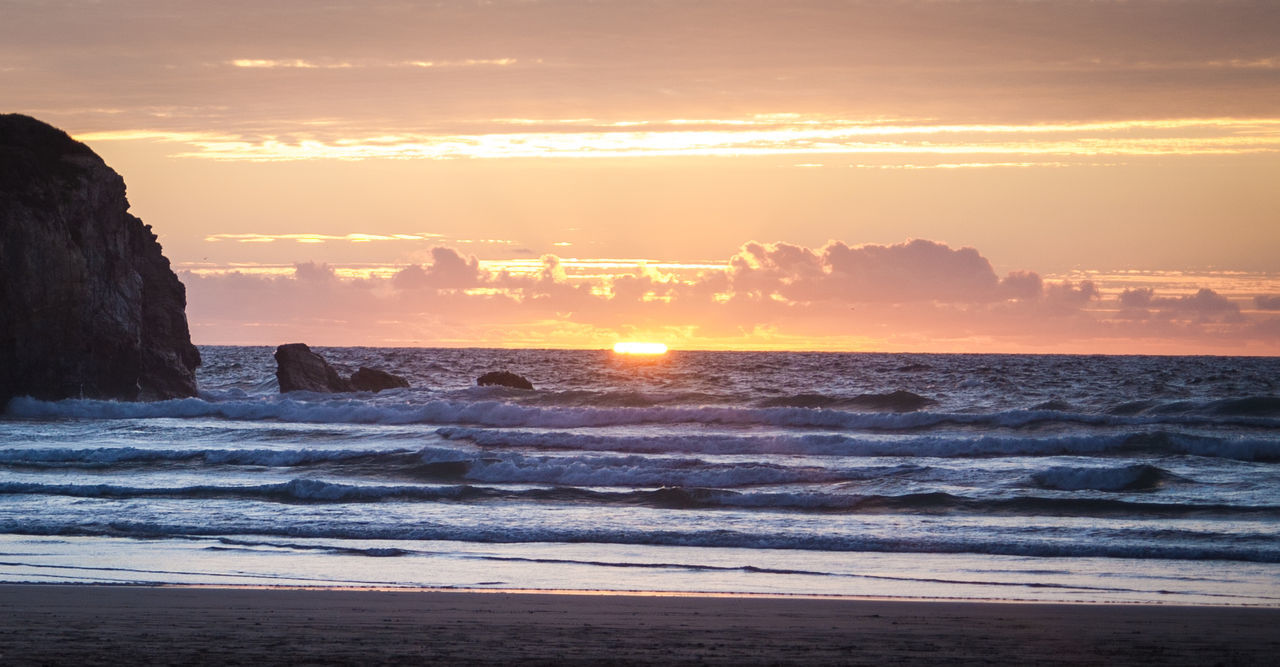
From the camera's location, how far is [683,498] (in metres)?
19.6

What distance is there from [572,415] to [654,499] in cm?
1653

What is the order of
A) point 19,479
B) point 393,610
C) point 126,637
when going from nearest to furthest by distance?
point 126,637
point 393,610
point 19,479

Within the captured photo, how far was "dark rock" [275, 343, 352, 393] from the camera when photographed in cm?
4603

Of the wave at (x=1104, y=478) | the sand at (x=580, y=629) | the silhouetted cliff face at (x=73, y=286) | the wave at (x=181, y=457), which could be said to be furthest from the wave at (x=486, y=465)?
the sand at (x=580, y=629)

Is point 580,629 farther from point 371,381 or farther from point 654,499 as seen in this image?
point 371,381

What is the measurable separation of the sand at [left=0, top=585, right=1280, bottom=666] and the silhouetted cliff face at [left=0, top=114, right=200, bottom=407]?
27719 millimetres

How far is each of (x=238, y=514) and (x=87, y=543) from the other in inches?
114

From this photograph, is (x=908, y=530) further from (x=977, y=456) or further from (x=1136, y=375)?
(x=1136, y=375)

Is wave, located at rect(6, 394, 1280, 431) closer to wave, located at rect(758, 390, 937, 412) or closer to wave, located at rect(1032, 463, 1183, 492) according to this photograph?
wave, located at rect(758, 390, 937, 412)

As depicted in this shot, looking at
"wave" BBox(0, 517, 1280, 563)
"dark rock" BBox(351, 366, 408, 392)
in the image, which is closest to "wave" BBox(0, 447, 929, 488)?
"wave" BBox(0, 517, 1280, 563)

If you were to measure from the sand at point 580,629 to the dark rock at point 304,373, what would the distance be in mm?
35486

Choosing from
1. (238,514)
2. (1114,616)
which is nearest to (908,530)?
(1114,616)

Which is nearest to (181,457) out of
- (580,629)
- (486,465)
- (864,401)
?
(486,465)

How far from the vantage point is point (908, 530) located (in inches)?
648
